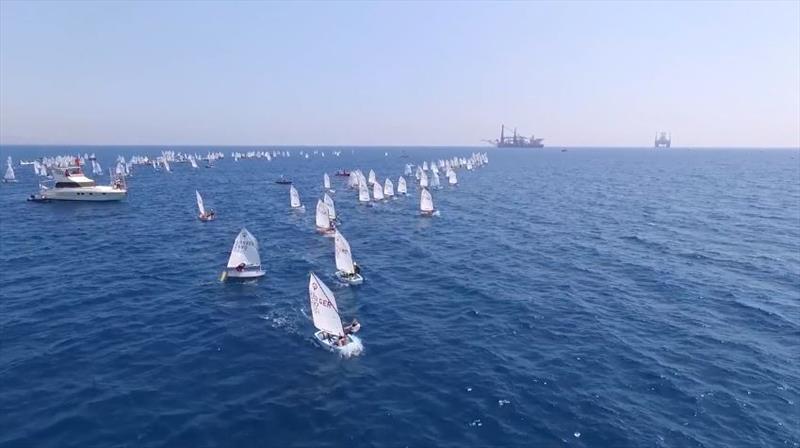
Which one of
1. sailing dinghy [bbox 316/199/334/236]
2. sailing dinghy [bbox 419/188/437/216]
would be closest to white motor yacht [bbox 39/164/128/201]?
sailing dinghy [bbox 316/199/334/236]

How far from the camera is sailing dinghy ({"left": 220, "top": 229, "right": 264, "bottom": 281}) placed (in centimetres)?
5728

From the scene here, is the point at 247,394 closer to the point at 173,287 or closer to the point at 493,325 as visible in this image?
the point at 493,325

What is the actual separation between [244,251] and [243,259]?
3.63 feet

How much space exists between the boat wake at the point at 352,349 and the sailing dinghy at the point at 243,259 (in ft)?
74.1

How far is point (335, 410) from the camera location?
3167cm

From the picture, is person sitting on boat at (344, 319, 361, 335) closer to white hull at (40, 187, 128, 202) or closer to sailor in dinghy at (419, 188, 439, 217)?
sailor in dinghy at (419, 188, 439, 217)

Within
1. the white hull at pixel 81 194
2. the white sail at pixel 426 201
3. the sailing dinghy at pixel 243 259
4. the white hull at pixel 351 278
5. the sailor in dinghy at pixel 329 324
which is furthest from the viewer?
the white hull at pixel 81 194

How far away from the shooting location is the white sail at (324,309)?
40000 millimetres

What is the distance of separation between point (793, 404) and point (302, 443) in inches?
1314

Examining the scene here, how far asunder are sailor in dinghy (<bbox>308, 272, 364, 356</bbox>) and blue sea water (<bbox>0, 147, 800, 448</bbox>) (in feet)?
5.36

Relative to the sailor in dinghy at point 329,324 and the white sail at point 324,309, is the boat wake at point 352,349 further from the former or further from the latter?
the white sail at point 324,309

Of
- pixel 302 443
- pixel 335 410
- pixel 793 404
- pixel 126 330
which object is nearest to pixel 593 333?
pixel 793 404

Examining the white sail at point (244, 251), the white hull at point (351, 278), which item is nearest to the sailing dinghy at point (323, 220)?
the white hull at point (351, 278)

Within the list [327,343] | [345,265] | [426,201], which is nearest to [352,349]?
[327,343]
